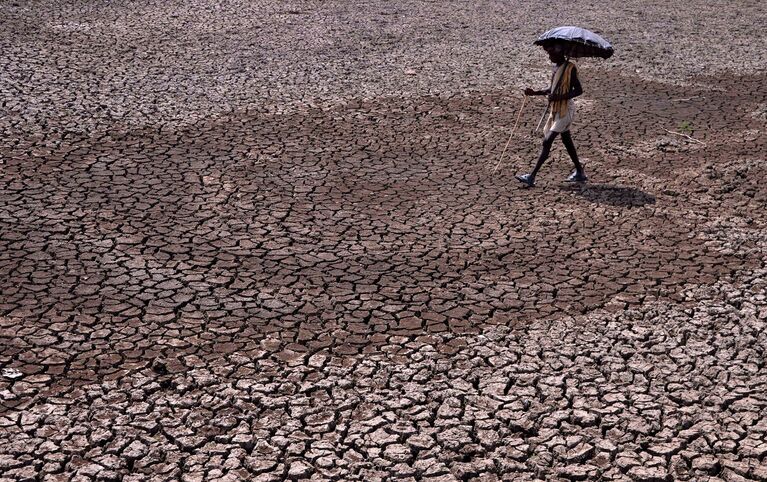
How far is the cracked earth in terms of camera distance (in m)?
6.07

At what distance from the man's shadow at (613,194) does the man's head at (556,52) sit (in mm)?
1391

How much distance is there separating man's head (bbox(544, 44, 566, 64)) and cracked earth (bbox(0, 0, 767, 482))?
1.31 metres

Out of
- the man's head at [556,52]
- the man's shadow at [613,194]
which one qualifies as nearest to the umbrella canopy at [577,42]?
the man's head at [556,52]

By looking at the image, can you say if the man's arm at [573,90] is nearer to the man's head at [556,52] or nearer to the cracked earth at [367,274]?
the man's head at [556,52]

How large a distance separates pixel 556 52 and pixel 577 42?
30cm

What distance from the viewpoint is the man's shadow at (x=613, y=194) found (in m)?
10.3

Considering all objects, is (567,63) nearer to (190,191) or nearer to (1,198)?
(190,191)

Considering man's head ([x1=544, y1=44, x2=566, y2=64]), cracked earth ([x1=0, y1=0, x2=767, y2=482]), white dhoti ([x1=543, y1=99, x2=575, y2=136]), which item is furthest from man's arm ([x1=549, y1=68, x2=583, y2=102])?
cracked earth ([x1=0, y1=0, x2=767, y2=482])


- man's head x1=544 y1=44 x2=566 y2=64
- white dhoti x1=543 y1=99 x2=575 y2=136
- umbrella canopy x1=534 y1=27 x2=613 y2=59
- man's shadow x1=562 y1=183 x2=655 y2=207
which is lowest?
man's shadow x1=562 y1=183 x2=655 y2=207

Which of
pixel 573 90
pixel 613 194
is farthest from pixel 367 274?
pixel 573 90

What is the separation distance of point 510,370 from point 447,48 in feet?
36.1

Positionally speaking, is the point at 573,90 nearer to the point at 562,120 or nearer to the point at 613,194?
the point at 562,120

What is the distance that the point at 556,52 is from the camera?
10.5 m

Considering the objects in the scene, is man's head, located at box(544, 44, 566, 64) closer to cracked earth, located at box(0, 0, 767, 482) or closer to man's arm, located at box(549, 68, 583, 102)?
man's arm, located at box(549, 68, 583, 102)
